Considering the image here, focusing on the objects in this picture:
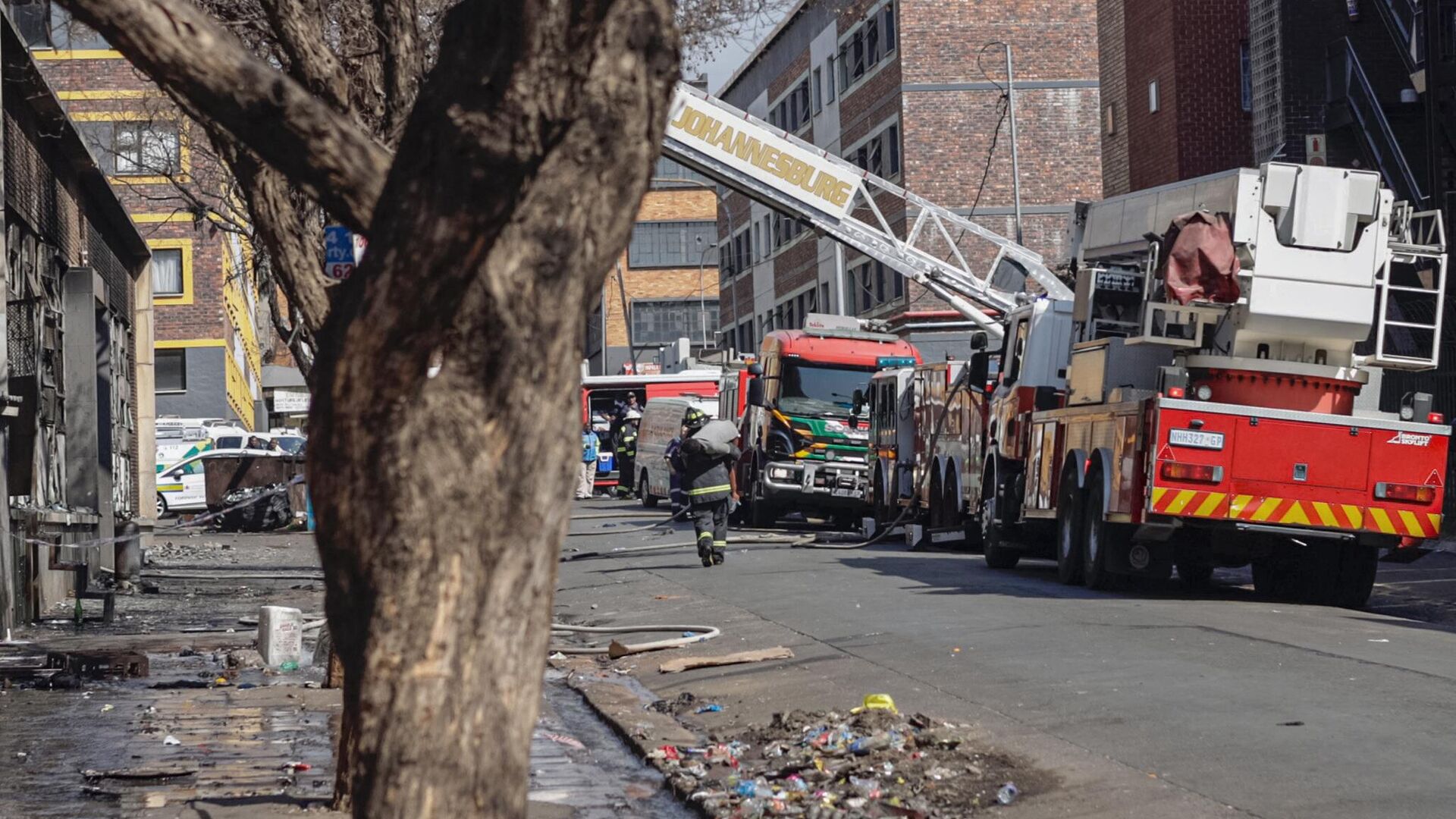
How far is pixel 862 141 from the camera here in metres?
54.4

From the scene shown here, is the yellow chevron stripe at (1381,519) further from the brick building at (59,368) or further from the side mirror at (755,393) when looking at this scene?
the side mirror at (755,393)

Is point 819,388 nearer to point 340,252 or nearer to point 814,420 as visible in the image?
point 814,420

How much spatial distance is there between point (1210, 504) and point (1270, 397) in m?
1.16

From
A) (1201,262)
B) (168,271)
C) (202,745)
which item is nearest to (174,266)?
(168,271)

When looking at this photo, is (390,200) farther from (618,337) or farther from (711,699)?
(618,337)

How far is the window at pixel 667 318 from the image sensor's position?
89.4 meters

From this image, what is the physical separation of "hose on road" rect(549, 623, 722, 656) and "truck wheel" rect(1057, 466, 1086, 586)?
438 centimetres

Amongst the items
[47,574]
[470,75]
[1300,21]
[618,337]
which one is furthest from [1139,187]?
[618,337]

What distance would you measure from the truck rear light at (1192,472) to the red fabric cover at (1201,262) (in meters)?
1.40

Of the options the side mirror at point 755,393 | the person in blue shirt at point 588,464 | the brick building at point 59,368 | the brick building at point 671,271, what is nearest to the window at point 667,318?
the brick building at point 671,271

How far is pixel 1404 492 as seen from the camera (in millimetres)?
15156

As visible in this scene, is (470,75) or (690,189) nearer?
(470,75)

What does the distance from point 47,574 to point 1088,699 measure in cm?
1144

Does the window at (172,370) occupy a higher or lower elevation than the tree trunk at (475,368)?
higher
